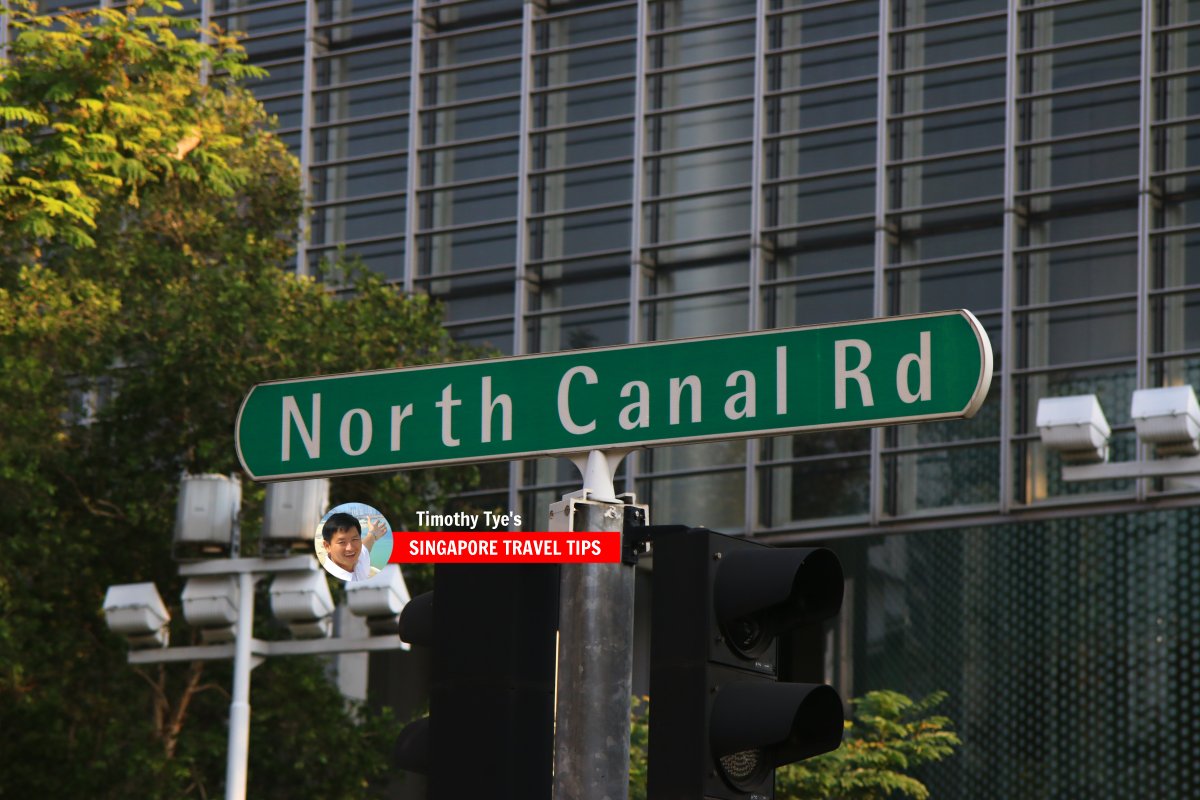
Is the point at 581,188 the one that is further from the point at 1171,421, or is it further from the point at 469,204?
the point at 1171,421

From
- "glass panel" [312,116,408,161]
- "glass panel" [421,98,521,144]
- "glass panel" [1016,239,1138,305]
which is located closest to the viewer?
"glass panel" [1016,239,1138,305]

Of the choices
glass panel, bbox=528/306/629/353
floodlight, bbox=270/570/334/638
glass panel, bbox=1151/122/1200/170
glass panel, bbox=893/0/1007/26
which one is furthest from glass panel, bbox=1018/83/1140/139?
floodlight, bbox=270/570/334/638

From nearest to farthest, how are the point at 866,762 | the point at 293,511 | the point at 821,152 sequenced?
the point at 293,511, the point at 866,762, the point at 821,152

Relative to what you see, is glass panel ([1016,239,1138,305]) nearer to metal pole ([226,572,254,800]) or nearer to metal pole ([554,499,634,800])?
metal pole ([226,572,254,800])

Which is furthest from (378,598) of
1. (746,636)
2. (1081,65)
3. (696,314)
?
(1081,65)

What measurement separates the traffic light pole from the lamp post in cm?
954

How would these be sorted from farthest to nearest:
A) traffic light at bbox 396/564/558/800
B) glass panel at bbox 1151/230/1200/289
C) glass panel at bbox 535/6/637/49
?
1. glass panel at bbox 535/6/637/49
2. glass panel at bbox 1151/230/1200/289
3. traffic light at bbox 396/564/558/800

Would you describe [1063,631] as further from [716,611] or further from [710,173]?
[716,611]

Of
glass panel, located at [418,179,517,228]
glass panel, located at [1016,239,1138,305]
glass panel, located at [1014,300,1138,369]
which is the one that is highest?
glass panel, located at [418,179,517,228]

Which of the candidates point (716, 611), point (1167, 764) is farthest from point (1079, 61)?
point (716, 611)

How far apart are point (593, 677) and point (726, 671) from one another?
32cm

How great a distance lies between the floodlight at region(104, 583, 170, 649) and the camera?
15688 millimetres

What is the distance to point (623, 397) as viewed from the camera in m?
4.88

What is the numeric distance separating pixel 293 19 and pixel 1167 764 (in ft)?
57.6
